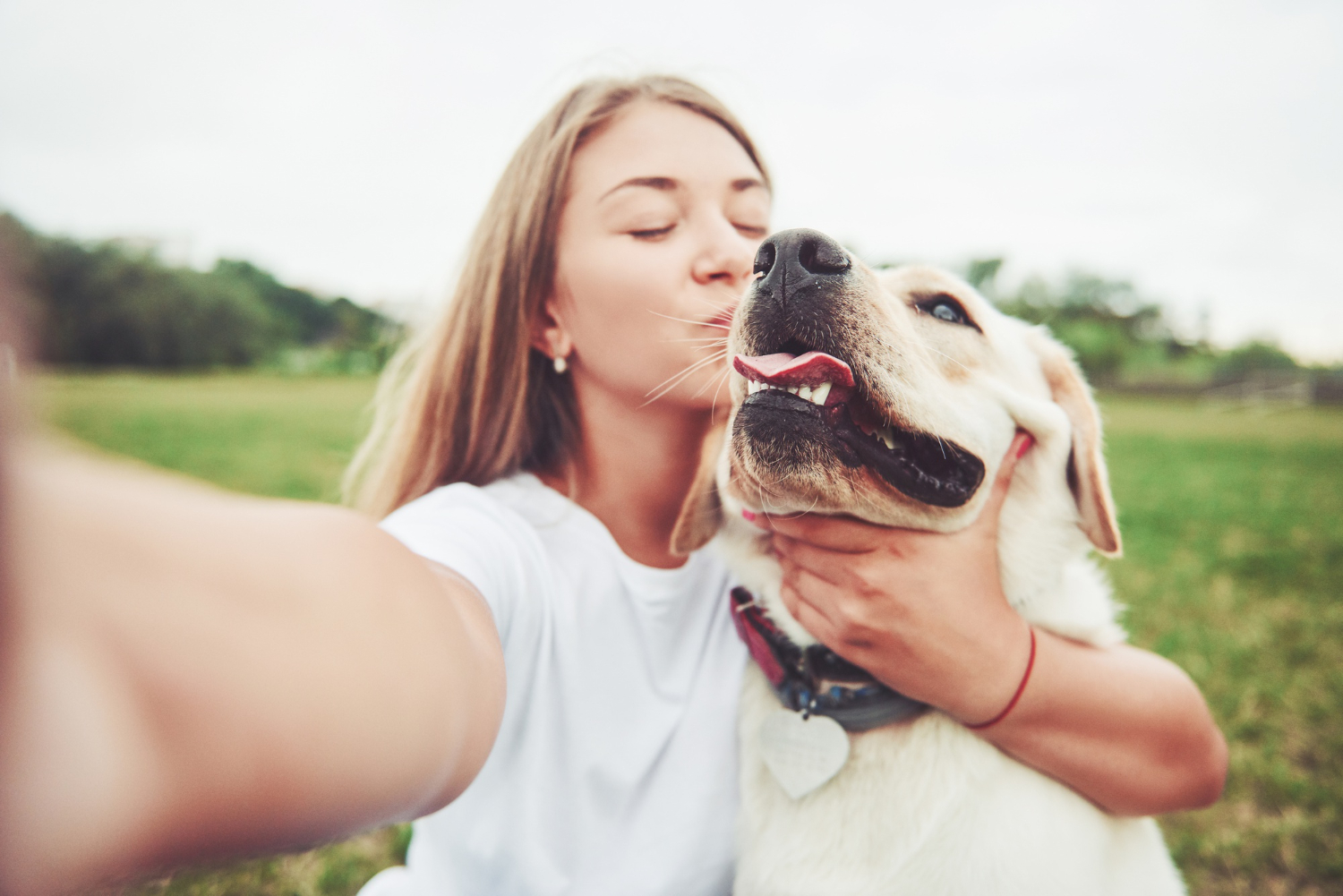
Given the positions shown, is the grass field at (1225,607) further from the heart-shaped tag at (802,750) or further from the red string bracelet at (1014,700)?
the red string bracelet at (1014,700)

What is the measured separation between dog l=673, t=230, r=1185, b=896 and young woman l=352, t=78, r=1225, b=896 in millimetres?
104

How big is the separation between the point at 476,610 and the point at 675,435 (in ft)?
3.54

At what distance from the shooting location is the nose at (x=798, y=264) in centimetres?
154

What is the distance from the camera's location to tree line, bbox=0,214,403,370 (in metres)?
0.43

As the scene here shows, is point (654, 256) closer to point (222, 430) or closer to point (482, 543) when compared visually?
point (482, 543)

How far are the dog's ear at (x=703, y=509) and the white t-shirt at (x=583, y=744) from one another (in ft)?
0.37

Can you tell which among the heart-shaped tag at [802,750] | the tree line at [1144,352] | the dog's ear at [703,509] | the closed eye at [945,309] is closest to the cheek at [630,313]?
the dog's ear at [703,509]

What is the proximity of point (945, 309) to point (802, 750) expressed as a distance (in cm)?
126

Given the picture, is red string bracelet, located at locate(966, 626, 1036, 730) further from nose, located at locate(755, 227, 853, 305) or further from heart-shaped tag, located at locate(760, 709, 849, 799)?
nose, located at locate(755, 227, 853, 305)

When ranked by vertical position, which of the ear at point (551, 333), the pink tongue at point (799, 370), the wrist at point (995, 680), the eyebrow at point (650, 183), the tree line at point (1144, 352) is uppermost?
the eyebrow at point (650, 183)

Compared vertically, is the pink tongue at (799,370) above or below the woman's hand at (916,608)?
above

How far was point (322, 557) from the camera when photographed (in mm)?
667

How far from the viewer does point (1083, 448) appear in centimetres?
199

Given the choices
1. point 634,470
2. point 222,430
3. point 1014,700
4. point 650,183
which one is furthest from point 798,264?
point 222,430
